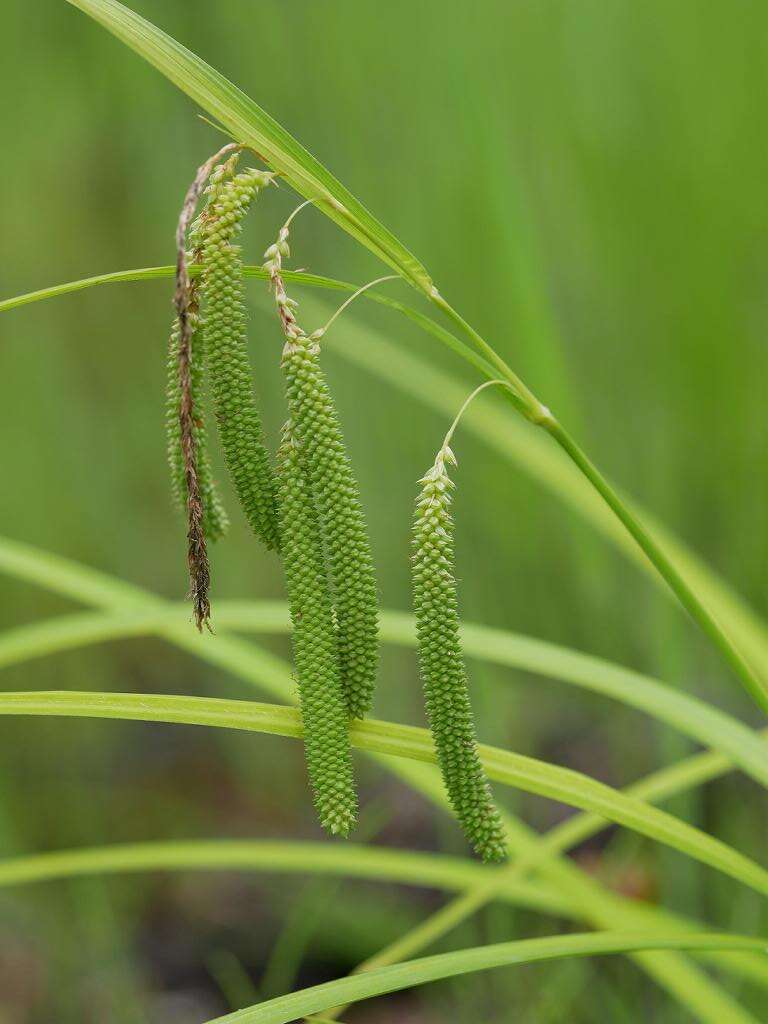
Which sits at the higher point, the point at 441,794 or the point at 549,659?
the point at 549,659

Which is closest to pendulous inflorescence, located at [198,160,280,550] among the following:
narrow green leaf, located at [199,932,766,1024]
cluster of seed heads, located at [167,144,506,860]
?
cluster of seed heads, located at [167,144,506,860]

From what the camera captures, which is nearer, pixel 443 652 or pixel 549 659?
pixel 443 652

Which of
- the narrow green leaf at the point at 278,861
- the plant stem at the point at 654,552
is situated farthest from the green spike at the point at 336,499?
the narrow green leaf at the point at 278,861

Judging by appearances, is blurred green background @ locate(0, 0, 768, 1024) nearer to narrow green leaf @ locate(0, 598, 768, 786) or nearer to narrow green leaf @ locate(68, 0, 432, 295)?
narrow green leaf @ locate(0, 598, 768, 786)

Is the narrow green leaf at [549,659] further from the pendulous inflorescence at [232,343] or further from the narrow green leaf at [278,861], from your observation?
the pendulous inflorescence at [232,343]

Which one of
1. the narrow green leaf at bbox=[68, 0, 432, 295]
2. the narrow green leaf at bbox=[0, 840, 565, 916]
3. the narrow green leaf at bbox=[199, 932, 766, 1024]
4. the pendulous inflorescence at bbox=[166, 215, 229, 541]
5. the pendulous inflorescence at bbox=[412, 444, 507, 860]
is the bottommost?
the narrow green leaf at bbox=[199, 932, 766, 1024]

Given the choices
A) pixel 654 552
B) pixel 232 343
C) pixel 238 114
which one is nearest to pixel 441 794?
pixel 654 552

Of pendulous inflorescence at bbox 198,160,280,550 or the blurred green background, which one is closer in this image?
pendulous inflorescence at bbox 198,160,280,550

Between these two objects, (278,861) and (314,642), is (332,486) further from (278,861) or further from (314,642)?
(278,861)

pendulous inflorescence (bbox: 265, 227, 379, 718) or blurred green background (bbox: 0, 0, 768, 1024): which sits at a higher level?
blurred green background (bbox: 0, 0, 768, 1024)
